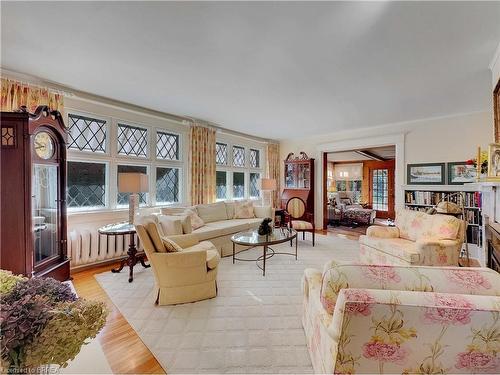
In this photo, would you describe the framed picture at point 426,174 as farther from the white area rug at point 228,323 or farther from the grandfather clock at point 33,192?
the grandfather clock at point 33,192

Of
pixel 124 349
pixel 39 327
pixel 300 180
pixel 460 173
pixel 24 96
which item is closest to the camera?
pixel 39 327

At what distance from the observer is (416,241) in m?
3.30

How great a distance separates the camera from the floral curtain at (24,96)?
2740 millimetres

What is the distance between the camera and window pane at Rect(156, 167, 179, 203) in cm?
462

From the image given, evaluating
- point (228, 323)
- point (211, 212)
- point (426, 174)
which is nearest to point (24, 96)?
point (211, 212)

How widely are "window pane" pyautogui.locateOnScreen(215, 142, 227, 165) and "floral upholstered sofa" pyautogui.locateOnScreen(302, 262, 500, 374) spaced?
16.3ft

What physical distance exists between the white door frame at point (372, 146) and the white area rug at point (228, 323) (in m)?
3.23

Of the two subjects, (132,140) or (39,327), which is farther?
(132,140)

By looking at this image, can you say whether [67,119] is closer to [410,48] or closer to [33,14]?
[33,14]

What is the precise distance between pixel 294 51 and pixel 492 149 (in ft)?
7.01

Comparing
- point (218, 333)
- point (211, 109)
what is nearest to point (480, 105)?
point (211, 109)

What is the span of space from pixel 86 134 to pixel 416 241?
515cm

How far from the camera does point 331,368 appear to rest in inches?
45.3

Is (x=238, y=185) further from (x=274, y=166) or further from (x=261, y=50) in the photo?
(x=261, y=50)
